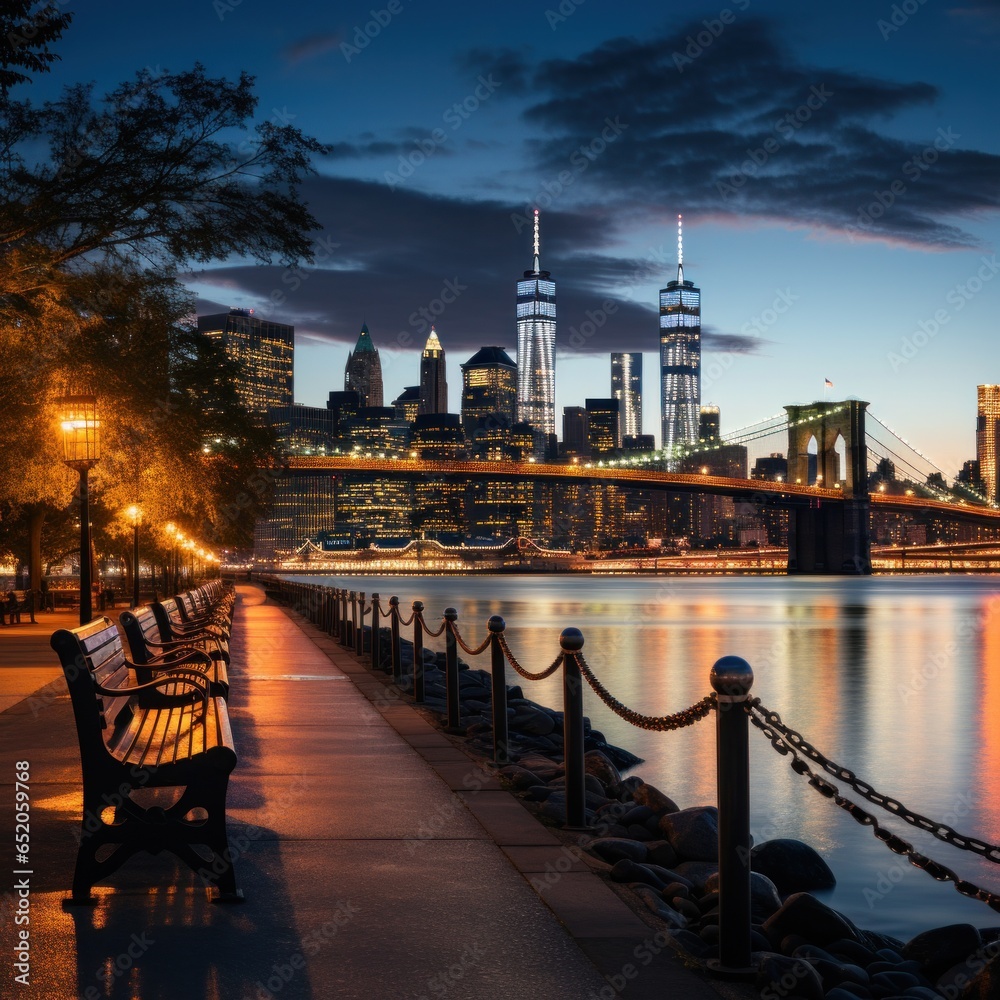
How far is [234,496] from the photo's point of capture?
46594 millimetres

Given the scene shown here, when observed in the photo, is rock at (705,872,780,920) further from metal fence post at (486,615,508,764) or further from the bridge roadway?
the bridge roadway

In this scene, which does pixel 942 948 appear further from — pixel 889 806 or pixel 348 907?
pixel 348 907

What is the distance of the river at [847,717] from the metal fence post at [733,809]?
14.8ft

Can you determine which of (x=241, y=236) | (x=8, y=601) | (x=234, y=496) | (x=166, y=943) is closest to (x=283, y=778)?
(x=166, y=943)

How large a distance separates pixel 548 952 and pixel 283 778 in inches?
171

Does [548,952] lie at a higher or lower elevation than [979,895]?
lower

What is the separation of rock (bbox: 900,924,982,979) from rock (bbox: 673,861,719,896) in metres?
1.25

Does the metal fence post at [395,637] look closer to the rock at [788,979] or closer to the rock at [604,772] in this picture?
the rock at [604,772]

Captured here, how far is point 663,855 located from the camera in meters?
8.77

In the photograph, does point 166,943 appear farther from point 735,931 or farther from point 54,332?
point 54,332

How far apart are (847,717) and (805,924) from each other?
16.9m

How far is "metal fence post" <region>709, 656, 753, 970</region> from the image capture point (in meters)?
5.26

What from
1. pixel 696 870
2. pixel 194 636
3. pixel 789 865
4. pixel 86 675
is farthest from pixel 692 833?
pixel 194 636

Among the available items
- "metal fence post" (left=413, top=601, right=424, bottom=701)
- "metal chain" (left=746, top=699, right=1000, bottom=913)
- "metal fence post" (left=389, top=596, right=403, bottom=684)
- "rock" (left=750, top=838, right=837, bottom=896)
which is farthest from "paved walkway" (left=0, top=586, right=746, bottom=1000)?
"metal fence post" (left=389, top=596, right=403, bottom=684)
